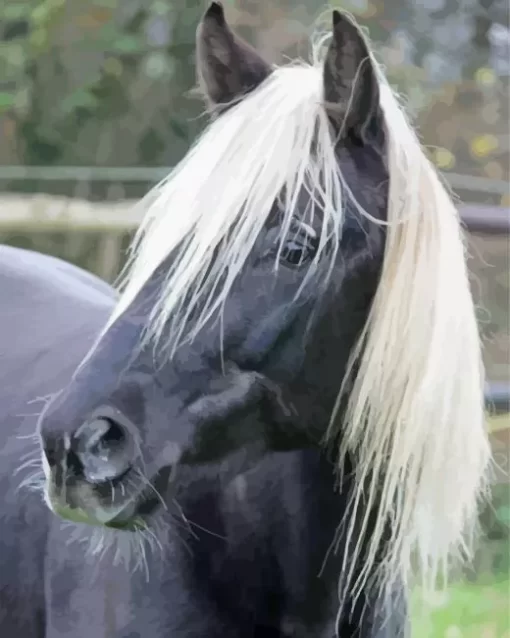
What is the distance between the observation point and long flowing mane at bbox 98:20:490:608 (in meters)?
1.10

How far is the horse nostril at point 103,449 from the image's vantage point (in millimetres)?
1005

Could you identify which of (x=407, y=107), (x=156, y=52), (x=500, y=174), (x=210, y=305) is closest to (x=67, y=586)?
(x=210, y=305)

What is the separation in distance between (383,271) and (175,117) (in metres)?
3.92

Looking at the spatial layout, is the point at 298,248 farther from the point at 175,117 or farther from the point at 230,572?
the point at 175,117

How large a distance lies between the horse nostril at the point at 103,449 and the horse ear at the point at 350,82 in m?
0.43

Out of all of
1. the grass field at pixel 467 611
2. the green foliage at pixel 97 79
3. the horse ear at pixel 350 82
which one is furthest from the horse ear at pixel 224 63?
the green foliage at pixel 97 79

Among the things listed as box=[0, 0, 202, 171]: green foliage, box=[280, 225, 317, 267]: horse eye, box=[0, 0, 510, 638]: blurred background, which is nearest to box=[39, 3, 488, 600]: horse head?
box=[280, 225, 317, 267]: horse eye

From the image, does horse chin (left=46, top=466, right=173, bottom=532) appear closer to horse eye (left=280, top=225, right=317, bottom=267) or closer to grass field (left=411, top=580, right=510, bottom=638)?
horse eye (left=280, top=225, right=317, bottom=267)

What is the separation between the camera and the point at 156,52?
481 centimetres

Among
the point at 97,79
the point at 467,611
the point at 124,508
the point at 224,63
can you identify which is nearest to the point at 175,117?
the point at 97,79

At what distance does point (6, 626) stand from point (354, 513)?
24.8 inches

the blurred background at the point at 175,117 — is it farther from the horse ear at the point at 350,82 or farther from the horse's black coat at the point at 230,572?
the horse ear at the point at 350,82

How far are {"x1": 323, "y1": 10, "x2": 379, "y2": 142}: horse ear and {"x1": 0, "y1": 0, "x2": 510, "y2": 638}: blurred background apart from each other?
5.72 feet

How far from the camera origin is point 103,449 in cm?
102
